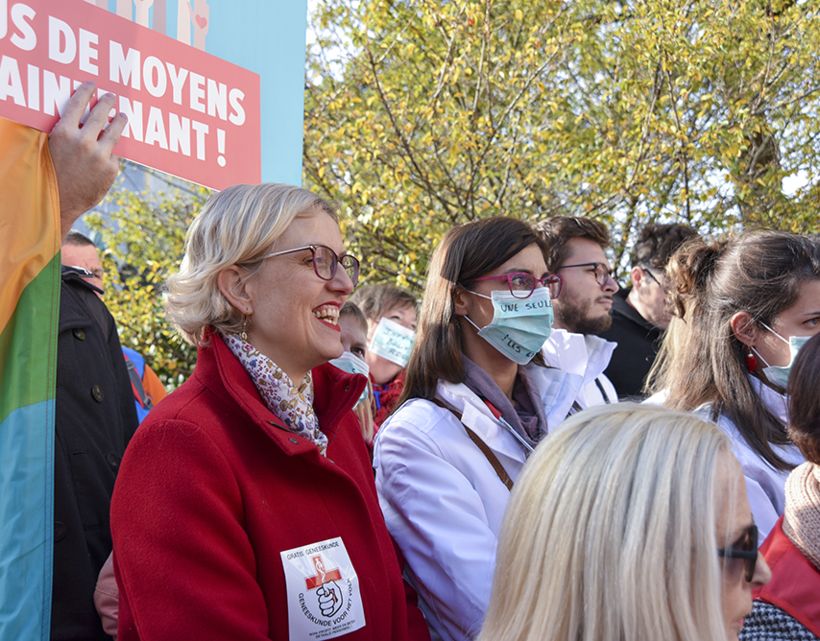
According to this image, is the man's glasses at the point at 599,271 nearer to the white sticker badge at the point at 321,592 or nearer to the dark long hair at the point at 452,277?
the dark long hair at the point at 452,277

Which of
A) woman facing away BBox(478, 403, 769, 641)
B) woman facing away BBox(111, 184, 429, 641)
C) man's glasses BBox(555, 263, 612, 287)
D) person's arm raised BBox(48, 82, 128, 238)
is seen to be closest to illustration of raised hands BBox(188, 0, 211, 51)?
person's arm raised BBox(48, 82, 128, 238)

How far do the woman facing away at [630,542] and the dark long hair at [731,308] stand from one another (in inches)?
58.9

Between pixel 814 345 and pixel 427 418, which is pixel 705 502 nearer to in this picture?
pixel 814 345

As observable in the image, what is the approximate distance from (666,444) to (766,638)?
0.72m

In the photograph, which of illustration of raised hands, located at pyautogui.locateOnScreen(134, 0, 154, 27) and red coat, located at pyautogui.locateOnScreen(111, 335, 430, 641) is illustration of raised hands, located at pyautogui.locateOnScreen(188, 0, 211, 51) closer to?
illustration of raised hands, located at pyautogui.locateOnScreen(134, 0, 154, 27)

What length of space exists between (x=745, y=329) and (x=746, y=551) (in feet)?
5.94

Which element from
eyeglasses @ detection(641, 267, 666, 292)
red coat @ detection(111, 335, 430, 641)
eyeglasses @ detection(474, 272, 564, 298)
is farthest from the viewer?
eyeglasses @ detection(641, 267, 666, 292)

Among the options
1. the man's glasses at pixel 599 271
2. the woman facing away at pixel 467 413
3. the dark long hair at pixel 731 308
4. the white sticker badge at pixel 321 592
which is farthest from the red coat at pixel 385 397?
the white sticker badge at pixel 321 592

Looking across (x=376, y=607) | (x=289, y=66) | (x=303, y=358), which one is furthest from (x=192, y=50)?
(x=376, y=607)

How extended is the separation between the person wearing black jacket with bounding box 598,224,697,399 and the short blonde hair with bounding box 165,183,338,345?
10.2 feet

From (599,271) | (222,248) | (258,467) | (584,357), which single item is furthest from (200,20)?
(599,271)

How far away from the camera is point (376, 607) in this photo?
6.18 feet

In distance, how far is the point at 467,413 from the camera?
2.49m

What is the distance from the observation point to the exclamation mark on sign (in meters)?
2.56
